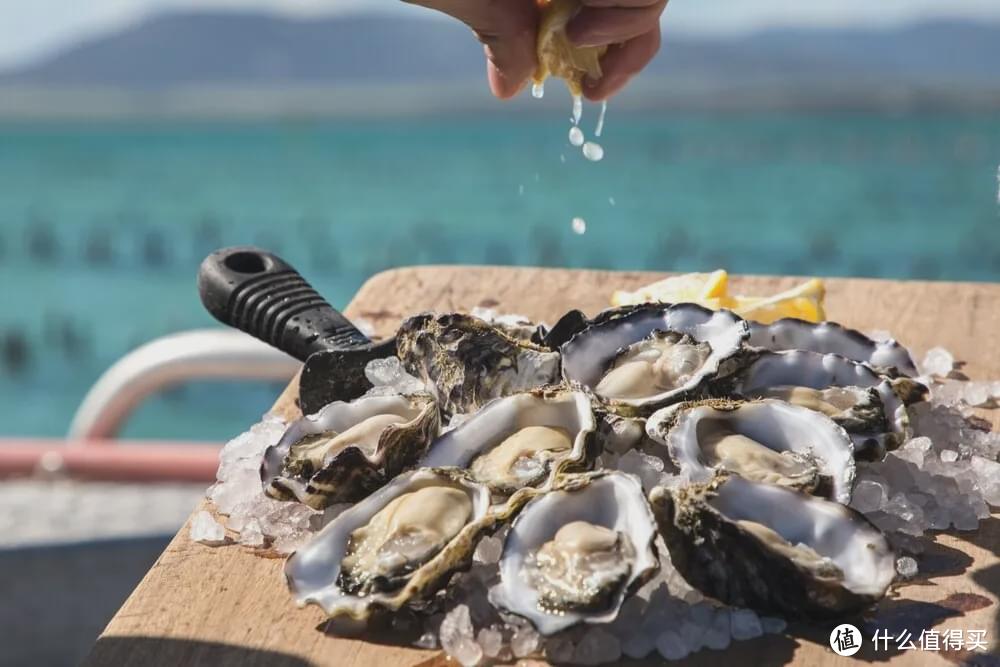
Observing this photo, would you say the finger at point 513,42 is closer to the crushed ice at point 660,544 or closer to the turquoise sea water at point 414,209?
the crushed ice at point 660,544

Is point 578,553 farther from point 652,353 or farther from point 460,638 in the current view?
point 652,353

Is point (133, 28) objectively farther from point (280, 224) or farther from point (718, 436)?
point (718, 436)

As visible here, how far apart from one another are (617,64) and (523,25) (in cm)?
20

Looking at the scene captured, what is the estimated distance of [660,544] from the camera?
50.8 inches

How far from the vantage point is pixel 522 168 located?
71.1 ft

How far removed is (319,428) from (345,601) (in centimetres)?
37

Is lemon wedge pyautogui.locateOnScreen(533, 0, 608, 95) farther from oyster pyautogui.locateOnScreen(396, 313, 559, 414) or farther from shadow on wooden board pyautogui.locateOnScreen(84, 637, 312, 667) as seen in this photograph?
shadow on wooden board pyautogui.locateOnScreen(84, 637, 312, 667)

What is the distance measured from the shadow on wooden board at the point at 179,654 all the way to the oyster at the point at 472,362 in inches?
18.0

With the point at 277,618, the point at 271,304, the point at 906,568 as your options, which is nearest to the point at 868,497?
the point at 906,568

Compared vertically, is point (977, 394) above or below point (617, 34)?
below

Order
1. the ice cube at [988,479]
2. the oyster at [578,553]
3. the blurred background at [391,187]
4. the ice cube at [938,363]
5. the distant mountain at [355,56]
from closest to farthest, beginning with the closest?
the oyster at [578,553] < the ice cube at [988,479] < the ice cube at [938,363] < the blurred background at [391,187] < the distant mountain at [355,56]

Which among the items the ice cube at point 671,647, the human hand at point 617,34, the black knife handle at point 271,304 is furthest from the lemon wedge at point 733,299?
the ice cube at point 671,647

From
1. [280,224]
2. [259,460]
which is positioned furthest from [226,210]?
[259,460]

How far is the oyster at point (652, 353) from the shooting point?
154 centimetres
